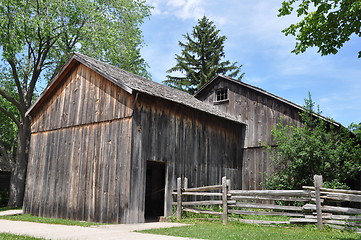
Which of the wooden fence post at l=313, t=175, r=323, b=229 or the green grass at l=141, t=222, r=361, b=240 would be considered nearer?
the green grass at l=141, t=222, r=361, b=240

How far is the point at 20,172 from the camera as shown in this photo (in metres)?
22.6

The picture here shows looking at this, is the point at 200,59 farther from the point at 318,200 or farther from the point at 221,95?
the point at 318,200

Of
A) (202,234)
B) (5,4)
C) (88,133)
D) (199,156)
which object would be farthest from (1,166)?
(202,234)

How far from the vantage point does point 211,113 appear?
658 inches

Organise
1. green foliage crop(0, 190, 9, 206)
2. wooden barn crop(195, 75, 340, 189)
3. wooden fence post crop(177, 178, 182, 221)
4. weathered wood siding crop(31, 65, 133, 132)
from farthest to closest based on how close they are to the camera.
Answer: green foliage crop(0, 190, 9, 206), wooden barn crop(195, 75, 340, 189), weathered wood siding crop(31, 65, 133, 132), wooden fence post crop(177, 178, 182, 221)

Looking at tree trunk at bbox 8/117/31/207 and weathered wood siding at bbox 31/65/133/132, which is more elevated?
weathered wood siding at bbox 31/65/133/132

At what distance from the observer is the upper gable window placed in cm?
2073

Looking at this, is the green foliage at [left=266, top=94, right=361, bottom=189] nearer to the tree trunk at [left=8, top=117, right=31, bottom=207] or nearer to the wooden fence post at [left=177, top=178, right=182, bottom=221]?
the wooden fence post at [left=177, top=178, right=182, bottom=221]

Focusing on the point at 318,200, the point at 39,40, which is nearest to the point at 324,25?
the point at 318,200

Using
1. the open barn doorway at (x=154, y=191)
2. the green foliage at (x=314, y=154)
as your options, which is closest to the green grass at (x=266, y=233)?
the green foliage at (x=314, y=154)

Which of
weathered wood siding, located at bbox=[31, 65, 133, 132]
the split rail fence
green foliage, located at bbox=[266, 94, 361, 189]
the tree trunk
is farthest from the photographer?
the tree trunk

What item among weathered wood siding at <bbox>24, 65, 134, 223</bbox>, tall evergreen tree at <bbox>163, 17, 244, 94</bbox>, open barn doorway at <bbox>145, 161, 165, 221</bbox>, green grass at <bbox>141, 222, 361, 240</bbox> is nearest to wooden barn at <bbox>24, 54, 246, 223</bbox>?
weathered wood siding at <bbox>24, 65, 134, 223</bbox>

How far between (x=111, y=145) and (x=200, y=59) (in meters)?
26.5

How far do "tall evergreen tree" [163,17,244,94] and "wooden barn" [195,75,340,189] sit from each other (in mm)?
17509
